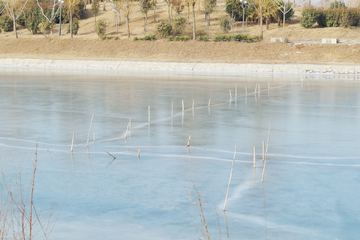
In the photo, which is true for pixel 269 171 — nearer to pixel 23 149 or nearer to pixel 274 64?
pixel 23 149

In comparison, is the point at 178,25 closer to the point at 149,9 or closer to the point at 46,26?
the point at 149,9

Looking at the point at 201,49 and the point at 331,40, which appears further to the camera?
the point at 201,49

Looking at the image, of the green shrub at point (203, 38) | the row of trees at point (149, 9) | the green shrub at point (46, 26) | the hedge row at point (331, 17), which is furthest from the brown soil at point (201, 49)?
the green shrub at point (46, 26)

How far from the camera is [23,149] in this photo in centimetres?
994

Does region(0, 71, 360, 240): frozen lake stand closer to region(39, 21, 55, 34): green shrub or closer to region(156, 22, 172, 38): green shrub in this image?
region(156, 22, 172, 38): green shrub

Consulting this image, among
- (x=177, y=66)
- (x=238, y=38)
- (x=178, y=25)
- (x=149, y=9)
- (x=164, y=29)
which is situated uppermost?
(x=149, y=9)

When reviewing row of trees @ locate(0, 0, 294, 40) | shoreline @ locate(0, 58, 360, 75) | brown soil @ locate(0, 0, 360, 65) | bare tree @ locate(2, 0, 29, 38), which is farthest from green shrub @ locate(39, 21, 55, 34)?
shoreline @ locate(0, 58, 360, 75)

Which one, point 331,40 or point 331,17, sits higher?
point 331,17

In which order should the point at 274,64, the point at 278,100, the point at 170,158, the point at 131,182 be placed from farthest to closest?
1. the point at 274,64
2. the point at 278,100
3. the point at 170,158
4. the point at 131,182

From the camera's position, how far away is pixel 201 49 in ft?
153

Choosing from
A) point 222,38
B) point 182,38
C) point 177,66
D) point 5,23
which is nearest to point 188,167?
point 177,66

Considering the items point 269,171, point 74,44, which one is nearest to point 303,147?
point 269,171

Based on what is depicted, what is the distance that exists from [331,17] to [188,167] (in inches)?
A: 2149

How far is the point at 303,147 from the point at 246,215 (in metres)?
4.68
